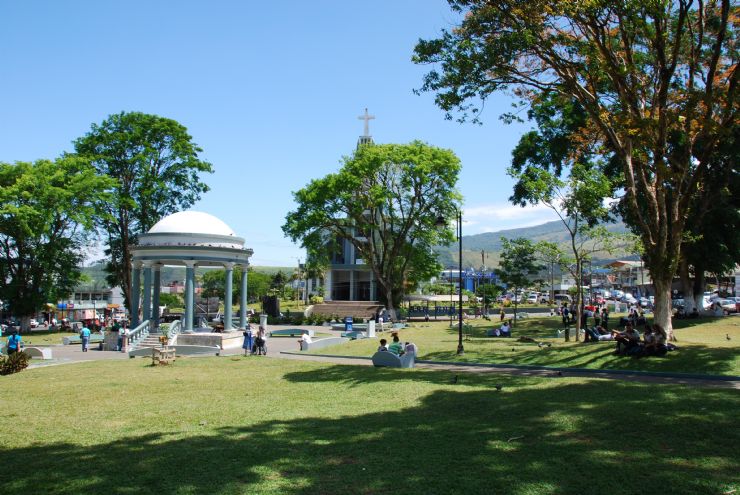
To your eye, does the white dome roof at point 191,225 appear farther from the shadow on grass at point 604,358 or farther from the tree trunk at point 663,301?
the tree trunk at point 663,301

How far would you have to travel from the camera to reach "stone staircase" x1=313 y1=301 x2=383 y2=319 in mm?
60281

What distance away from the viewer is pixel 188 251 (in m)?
32.0

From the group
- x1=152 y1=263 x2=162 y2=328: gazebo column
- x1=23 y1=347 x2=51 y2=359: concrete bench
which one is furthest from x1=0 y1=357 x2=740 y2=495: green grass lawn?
x1=152 y1=263 x2=162 y2=328: gazebo column

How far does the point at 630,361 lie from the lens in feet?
62.7

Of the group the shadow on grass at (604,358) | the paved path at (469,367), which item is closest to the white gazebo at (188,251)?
the paved path at (469,367)

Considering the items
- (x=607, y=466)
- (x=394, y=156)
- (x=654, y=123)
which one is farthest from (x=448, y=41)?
(x=394, y=156)

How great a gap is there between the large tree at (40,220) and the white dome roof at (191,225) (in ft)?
42.3

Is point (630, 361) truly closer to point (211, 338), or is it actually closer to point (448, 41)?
point (448, 41)

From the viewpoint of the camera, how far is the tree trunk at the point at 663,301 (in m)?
20.4

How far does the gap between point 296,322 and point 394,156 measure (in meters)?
17.7

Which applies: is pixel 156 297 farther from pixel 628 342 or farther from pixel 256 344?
pixel 628 342

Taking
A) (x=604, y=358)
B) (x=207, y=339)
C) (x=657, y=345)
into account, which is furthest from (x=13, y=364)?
(x=657, y=345)

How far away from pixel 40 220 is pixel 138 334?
15665 mm

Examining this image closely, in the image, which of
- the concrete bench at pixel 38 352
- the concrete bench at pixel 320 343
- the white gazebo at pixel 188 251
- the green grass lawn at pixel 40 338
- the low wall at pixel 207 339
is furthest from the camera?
the green grass lawn at pixel 40 338
